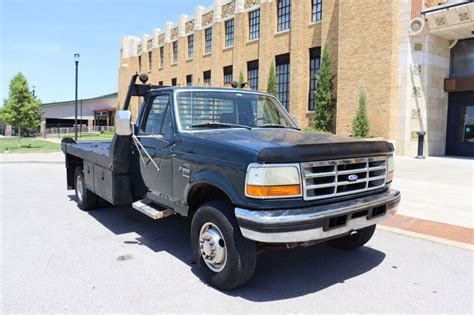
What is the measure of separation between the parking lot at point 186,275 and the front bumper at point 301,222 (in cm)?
63

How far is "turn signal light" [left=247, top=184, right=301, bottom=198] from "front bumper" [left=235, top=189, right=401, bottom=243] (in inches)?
5.5

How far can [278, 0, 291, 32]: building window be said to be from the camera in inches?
1062

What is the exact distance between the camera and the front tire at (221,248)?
11.7ft

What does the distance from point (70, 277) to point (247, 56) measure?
28360 millimetres

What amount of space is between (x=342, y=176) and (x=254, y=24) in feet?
93.5

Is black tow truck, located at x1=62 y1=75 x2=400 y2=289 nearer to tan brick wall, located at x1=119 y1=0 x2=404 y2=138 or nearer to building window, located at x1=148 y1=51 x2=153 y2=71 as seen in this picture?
tan brick wall, located at x1=119 y1=0 x2=404 y2=138

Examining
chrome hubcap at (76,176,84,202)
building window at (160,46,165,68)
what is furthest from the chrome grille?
building window at (160,46,165,68)

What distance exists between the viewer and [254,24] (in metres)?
30.4

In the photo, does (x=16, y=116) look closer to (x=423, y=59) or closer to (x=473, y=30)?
(x=423, y=59)

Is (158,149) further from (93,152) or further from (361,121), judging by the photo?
(361,121)

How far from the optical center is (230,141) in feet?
12.5

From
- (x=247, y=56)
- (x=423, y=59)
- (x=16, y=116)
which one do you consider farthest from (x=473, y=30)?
(x=16, y=116)

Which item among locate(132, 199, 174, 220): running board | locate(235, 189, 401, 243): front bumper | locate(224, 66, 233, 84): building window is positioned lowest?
locate(132, 199, 174, 220): running board

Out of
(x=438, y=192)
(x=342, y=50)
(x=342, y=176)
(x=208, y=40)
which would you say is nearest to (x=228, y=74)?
(x=208, y=40)
